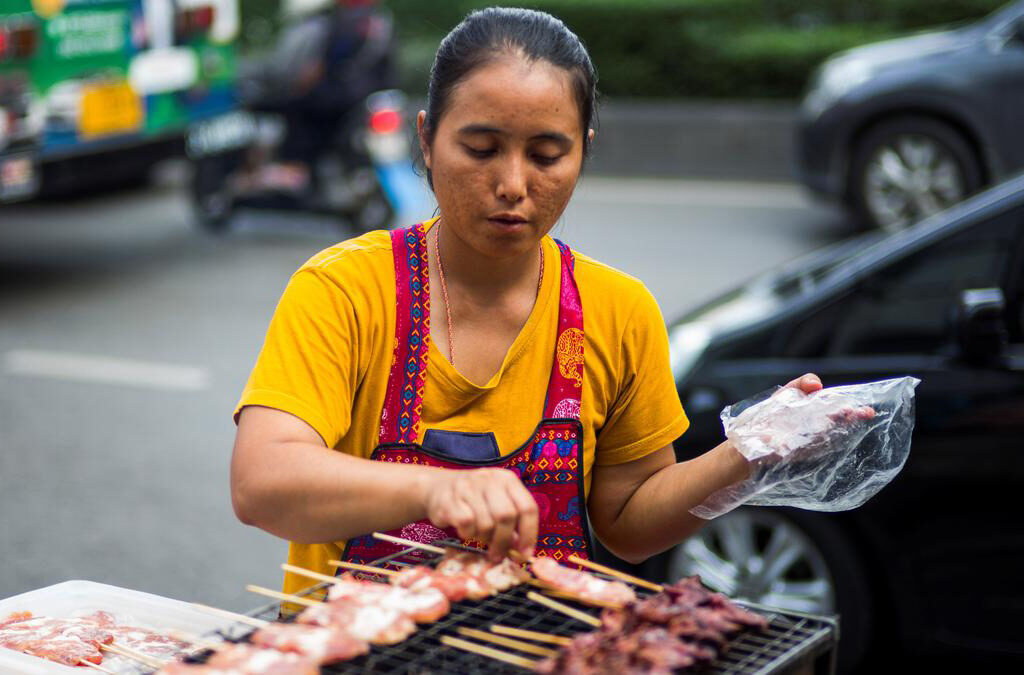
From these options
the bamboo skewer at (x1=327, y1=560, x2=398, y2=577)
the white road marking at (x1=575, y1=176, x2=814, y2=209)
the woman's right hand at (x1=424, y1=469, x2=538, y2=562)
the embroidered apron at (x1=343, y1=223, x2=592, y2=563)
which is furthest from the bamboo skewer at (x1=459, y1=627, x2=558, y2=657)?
the white road marking at (x1=575, y1=176, x2=814, y2=209)

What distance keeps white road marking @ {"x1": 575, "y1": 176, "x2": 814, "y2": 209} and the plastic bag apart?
998 cm

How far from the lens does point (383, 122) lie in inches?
411

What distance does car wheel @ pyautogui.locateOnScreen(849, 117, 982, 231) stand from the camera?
994 cm

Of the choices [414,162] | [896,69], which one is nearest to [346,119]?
[896,69]

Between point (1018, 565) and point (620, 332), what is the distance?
2.14m

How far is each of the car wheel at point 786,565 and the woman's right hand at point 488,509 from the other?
227 centimetres

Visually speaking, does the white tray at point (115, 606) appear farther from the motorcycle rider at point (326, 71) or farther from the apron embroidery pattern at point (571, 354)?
the motorcycle rider at point (326, 71)

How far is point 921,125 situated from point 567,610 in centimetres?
878

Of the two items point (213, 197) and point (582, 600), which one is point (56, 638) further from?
point (213, 197)

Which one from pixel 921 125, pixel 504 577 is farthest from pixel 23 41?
pixel 504 577

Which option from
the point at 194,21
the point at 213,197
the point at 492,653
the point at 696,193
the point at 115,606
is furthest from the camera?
the point at 696,193

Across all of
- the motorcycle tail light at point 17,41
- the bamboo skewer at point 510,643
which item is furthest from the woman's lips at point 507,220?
the motorcycle tail light at point 17,41

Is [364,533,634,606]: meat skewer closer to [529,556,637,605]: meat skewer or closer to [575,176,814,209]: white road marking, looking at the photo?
[529,556,637,605]: meat skewer

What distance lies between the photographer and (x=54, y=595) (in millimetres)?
2477
